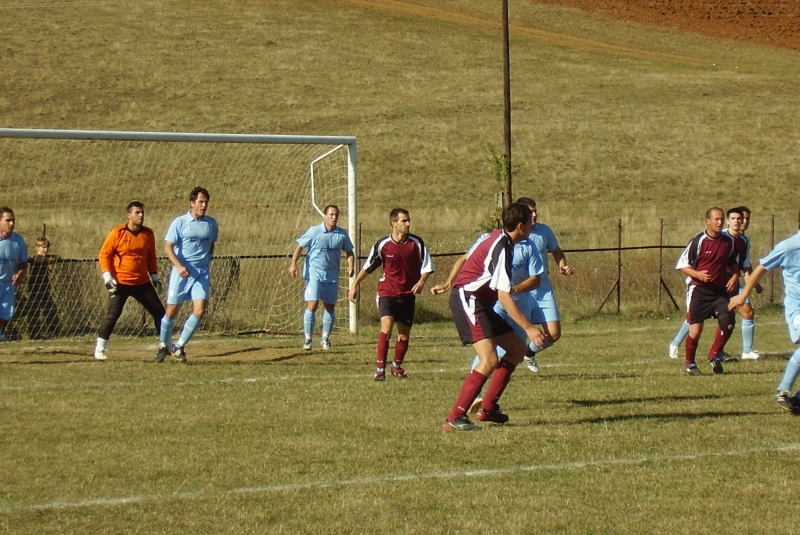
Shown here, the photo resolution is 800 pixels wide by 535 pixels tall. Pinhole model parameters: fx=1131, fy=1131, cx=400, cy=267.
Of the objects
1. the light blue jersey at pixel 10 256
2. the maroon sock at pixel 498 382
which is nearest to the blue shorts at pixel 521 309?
the maroon sock at pixel 498 382

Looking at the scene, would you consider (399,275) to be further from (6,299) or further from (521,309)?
(6,299)

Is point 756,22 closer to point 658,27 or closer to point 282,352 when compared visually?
point 658,27

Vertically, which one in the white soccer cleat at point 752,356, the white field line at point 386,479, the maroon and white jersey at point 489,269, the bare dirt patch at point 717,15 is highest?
the bare dirt patch at point 717,15

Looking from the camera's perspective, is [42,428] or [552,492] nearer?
[552,492]

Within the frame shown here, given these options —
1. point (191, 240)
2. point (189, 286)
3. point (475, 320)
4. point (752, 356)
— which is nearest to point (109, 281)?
point (189, 286)

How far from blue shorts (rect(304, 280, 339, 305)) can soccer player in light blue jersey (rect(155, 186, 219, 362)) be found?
1903mm

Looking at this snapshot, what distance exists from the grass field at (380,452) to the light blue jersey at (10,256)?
3.69ft

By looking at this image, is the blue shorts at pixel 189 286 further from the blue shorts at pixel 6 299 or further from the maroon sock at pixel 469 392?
the maroon sock at pixel 469 392

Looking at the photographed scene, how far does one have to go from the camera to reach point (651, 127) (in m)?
46.4

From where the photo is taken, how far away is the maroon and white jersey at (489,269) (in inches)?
328

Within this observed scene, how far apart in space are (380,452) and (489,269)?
1590mm

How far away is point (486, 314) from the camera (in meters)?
8.74

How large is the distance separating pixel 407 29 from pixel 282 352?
49.8 m

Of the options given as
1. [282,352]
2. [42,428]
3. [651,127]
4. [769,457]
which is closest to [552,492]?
[769,457]
